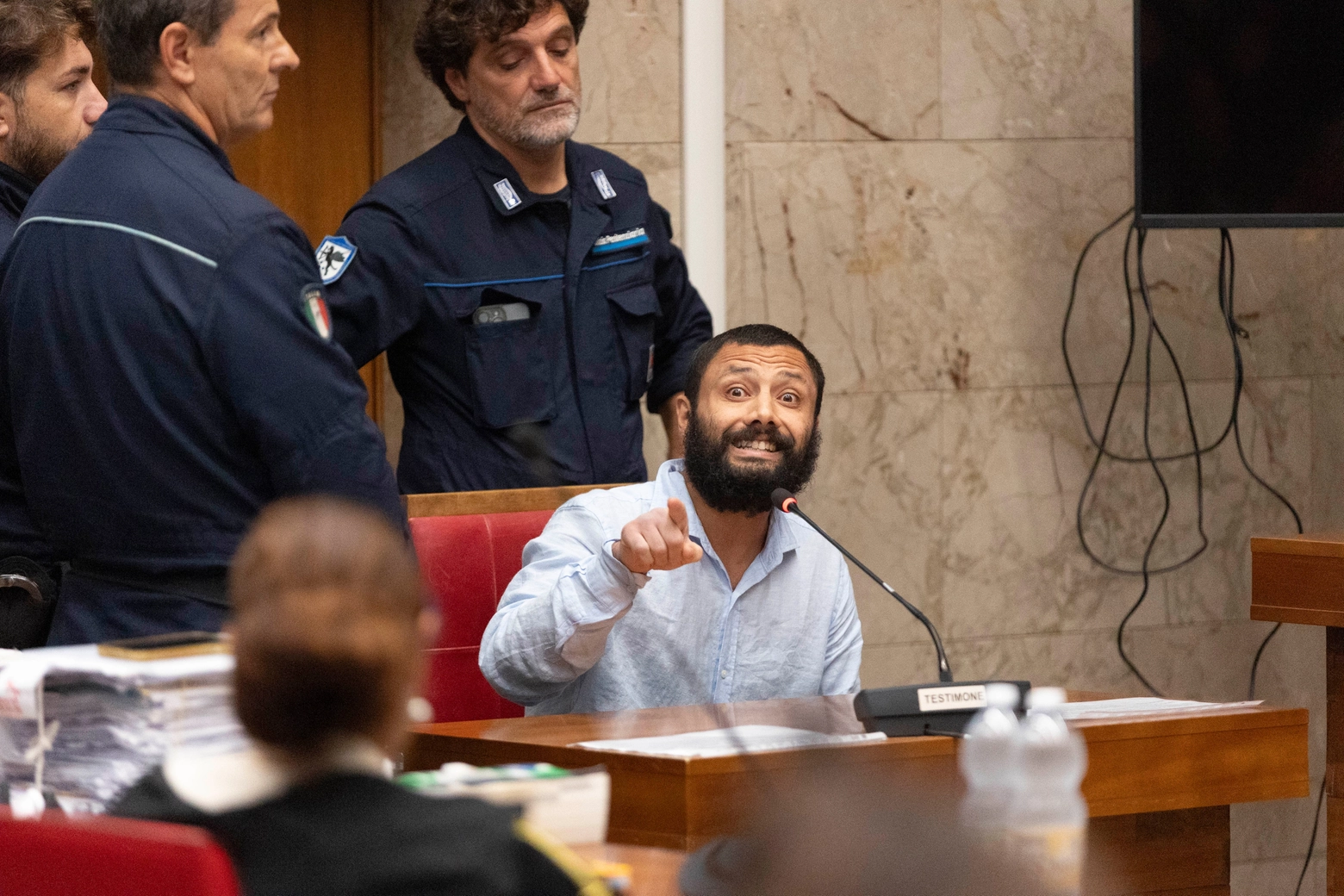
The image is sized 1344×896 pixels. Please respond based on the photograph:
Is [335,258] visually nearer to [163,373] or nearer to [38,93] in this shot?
[38,93]

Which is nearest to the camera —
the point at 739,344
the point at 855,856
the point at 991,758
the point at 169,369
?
the point at 855,856

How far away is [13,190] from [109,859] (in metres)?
1.84

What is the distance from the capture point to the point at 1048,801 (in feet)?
5.12

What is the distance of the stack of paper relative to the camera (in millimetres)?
1357

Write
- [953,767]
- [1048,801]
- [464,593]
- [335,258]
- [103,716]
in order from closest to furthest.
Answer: [103,716] < [1048,801] < [953,767] < [464,593] < [335,258]

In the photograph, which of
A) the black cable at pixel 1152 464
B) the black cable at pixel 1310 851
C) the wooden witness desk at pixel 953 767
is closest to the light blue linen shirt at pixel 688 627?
the wooden witness desk at pixel 953 767

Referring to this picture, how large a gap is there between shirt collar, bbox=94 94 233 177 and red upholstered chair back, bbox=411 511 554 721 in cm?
76

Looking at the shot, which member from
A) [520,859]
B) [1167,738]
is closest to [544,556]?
[1167,738]

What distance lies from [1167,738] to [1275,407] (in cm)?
274

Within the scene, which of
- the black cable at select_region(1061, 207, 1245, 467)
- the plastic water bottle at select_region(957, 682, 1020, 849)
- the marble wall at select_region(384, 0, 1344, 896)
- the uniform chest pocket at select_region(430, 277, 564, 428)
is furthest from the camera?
the black cable at select_region(1061, 207, 1245, 467)

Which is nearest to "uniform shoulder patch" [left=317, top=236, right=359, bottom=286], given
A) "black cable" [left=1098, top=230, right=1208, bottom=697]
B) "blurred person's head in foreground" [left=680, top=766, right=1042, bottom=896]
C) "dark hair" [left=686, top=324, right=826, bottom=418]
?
"dark hair" [left=686, top=324, right=826, bottom=418]

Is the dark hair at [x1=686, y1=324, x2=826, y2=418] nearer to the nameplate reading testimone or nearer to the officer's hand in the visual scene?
the officer's hand

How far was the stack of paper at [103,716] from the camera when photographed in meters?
1.36

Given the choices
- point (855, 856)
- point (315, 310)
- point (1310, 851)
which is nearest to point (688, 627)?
point (315, 310)
